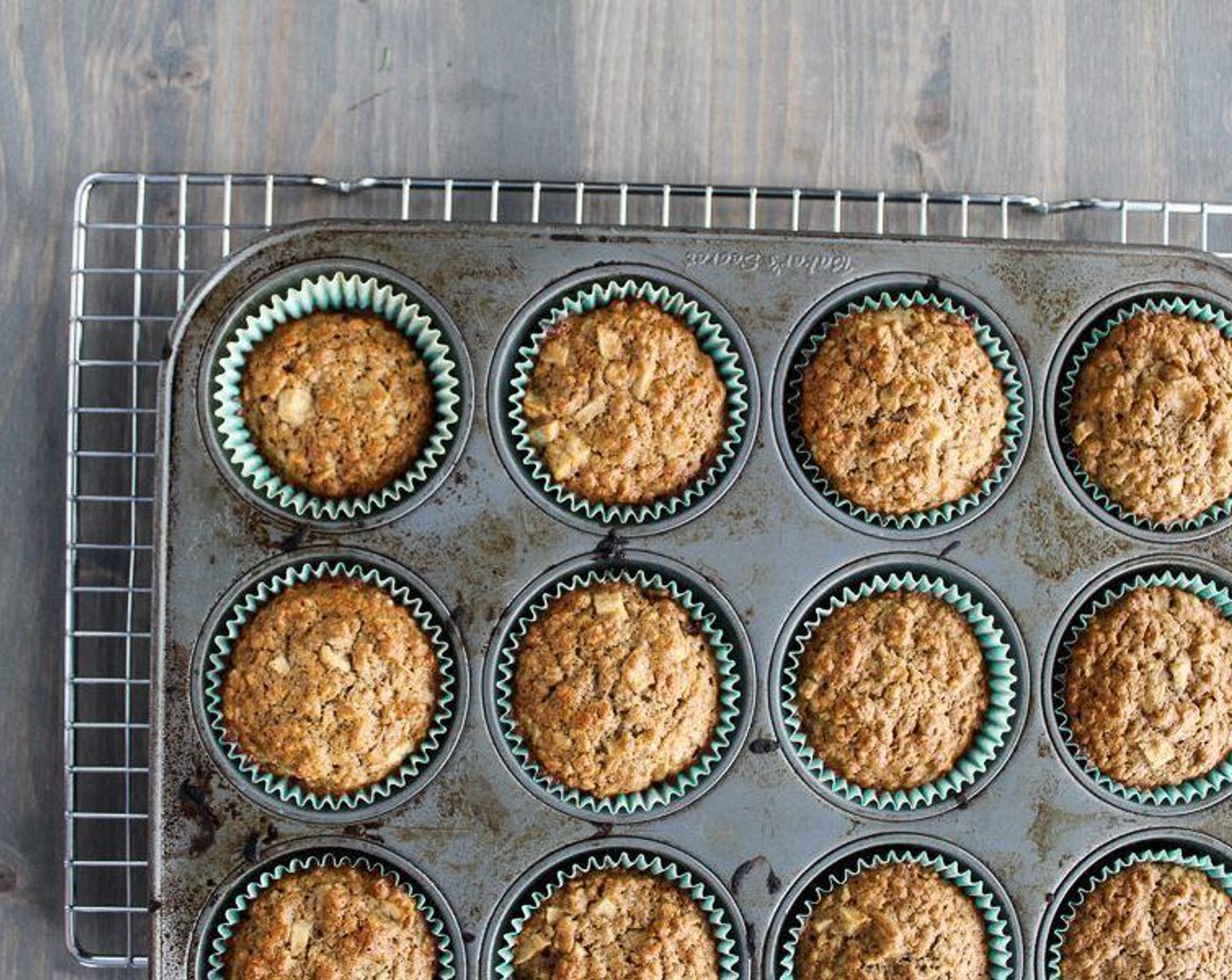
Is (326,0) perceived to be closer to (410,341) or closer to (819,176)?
(410,341)

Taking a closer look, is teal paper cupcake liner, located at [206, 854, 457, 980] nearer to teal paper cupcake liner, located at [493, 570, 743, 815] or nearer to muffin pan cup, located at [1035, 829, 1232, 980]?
teal paper cupcake liner, located at [493, 570, 743, 815]

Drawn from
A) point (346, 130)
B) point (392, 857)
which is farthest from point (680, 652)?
point (346, 130)

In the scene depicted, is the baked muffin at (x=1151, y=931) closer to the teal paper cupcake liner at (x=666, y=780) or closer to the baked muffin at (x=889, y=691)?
the baked muffin at (x=889, y=691)

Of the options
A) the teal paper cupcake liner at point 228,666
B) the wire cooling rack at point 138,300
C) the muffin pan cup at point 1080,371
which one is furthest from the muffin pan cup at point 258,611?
the muffin pan cup at point 1080,371

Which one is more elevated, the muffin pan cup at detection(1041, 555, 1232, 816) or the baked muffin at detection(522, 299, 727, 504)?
the baked muffin at detection(522, 299, 727, 504)

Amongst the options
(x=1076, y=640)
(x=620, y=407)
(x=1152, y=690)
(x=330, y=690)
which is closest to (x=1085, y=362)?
(x=1076, y=640)

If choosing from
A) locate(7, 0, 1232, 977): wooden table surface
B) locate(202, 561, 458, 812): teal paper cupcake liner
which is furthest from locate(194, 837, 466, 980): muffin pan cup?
locate(7, 0, 1232, 977): wooden table surface
